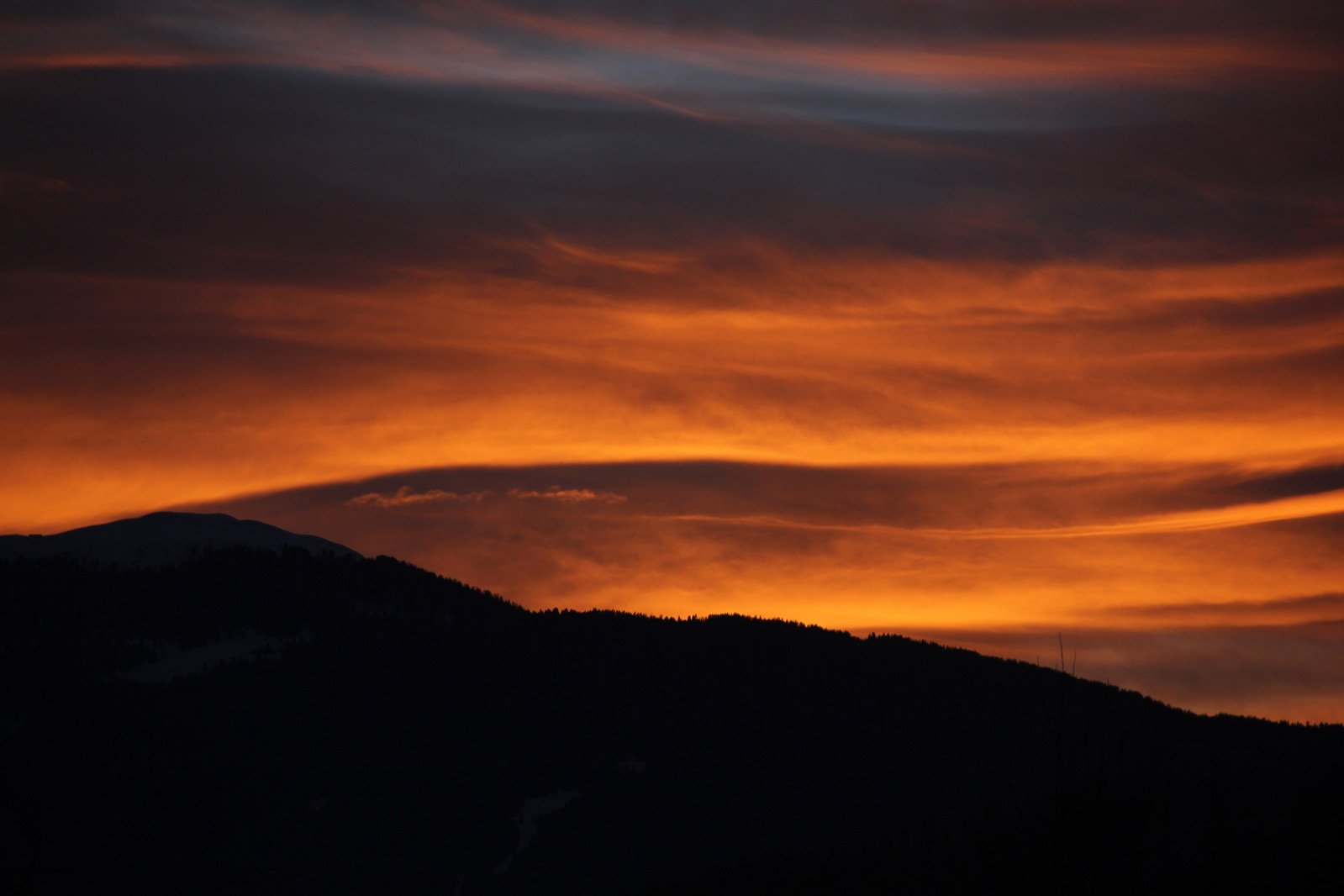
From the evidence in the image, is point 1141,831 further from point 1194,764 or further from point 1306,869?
point 1194,764

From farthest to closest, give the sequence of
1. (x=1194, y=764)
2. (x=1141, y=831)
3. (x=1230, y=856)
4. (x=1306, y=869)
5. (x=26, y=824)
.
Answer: (x=1194, y=764)
(x=1306, y=869)
(x=1230, y=856)
(x=1141, y=831)
(x=26, y=824)

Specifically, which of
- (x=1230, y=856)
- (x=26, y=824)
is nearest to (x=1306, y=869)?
(x=1230, y=856)

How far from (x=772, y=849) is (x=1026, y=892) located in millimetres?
171984

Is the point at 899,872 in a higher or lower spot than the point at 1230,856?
lower

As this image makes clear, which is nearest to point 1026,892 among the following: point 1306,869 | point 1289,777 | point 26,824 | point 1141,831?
point 1141,831

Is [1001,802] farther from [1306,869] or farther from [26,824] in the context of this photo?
[26,824]

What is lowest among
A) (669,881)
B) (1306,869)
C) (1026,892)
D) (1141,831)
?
(669,881)

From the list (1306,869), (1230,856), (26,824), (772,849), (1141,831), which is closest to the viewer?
(26,824)

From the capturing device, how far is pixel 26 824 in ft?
27.9

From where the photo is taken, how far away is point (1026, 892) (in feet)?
82.3

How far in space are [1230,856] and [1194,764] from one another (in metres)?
166

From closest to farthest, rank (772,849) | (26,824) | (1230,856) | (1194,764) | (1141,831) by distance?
(26,824)
(1141,831)
(1230,856)
(1194,764)
(772,849)

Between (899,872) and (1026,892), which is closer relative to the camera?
(1026,892)

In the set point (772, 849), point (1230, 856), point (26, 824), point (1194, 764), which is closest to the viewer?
point (26, 824)
